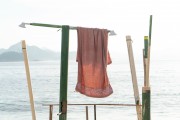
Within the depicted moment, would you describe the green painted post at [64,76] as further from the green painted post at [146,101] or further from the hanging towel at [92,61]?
the green painted post at [146,101]

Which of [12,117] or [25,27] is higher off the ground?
[25,27]

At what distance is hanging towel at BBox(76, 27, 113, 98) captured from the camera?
917cm

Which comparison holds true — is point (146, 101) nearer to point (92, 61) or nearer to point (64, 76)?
point (92, 61)

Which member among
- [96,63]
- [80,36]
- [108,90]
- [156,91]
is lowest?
[156,91]

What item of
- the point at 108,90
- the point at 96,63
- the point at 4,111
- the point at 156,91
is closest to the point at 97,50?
the point at 96,63

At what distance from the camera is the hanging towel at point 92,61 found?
9.17 m

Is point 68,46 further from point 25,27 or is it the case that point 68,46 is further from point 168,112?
point 168,112

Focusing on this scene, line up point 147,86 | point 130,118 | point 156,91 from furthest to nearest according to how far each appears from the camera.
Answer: point 156,91, point 130,118, point 147,86

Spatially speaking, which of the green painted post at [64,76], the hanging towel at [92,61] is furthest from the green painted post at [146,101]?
the green painted post at [64,76]

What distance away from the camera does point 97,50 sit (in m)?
9.22

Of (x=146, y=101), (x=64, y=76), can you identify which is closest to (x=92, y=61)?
(x=64, y=76)

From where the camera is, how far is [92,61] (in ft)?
30.2

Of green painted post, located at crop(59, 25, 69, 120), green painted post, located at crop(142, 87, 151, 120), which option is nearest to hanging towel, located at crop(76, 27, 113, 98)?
green painted post, located at crop(59, 25, 69, 120)

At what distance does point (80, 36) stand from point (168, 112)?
129ft
